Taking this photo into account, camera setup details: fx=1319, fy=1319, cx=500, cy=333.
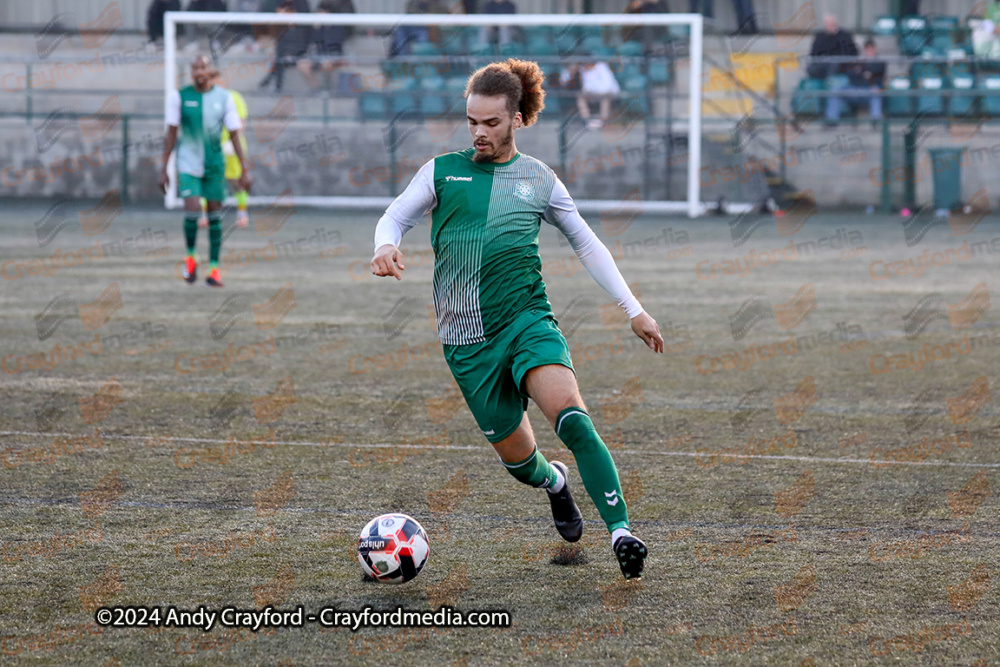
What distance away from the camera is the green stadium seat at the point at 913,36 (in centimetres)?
2384

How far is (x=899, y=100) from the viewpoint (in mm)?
22828

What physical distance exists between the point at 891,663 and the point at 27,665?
2.26 meters

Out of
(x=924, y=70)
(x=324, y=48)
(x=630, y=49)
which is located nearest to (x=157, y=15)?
(x=324, y=48)

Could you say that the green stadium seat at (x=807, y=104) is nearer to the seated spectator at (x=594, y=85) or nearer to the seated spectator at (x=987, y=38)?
the seated spectator at (x=987, y=38)

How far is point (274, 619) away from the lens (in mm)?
3803

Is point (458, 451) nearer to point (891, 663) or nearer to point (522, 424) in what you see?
point (522, 424)

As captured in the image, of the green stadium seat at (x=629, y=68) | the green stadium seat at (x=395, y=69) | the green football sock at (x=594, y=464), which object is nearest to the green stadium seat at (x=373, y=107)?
the green stadium seat at (x=395, y=69)

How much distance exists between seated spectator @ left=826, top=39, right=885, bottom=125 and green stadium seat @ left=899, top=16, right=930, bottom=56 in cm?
104

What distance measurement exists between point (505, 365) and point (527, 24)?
18443 millimetres

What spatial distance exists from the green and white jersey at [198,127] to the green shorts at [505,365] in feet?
28.3

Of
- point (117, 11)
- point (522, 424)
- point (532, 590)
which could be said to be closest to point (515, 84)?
point (522, 424)

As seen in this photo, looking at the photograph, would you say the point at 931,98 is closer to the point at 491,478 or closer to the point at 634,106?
the point at 634,106

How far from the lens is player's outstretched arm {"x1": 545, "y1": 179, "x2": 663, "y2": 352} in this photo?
4.48 m

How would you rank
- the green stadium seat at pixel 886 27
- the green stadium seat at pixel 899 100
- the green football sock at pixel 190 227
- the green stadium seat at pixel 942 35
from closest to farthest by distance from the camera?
the green football sock at pixel 190 227 → the green stadium seat at pixel 899 100 → the green stadium seat at pixel 942 35 → the green stadium seat at pixel 886 27
